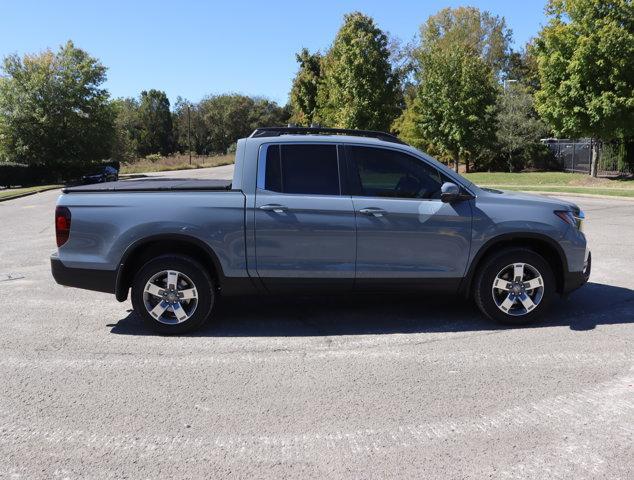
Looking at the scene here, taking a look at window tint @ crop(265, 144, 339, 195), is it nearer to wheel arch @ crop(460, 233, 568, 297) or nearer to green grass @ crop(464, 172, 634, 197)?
wheel arch @ crop(460, 233, 568, 297)

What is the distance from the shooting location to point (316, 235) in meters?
5.36

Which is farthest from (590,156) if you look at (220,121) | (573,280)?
(220,121)

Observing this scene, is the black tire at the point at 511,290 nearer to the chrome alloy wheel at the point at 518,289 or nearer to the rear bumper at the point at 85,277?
the chrome alloy wheel at the point at 518,289

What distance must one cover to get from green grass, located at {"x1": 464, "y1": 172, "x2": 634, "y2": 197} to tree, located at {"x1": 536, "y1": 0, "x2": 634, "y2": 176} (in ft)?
7.55

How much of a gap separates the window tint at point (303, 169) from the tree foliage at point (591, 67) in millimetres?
22762

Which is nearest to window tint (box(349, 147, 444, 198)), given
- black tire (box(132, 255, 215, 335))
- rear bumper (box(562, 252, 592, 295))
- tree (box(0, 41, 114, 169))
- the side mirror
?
the side mirror

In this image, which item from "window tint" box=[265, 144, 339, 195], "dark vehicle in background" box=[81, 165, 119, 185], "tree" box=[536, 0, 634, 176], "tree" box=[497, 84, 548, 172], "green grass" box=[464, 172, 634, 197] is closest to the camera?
"window tint" box=[265, 144, 339, 195]

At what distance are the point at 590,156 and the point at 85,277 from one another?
1462 inches

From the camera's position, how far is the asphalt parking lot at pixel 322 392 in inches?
127

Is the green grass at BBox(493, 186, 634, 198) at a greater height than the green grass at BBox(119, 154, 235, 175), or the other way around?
the green grass at BBox(119, 154, 235, 175)

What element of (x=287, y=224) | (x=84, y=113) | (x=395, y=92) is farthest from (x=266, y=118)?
(x=287, y=224)

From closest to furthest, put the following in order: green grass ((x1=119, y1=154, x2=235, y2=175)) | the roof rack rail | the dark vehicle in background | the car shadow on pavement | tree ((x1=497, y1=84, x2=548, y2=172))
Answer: the car shadow on pavement
the roof rack rail
the dark vehicle in background
tree ((x1=497, y1=84, x2=548, y2=172))
green grass ((x1=119, y1=154, x2=235, y2=175))

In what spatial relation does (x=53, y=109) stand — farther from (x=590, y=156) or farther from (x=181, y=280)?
(x=181, y=280)

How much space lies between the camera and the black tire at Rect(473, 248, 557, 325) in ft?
18.1
